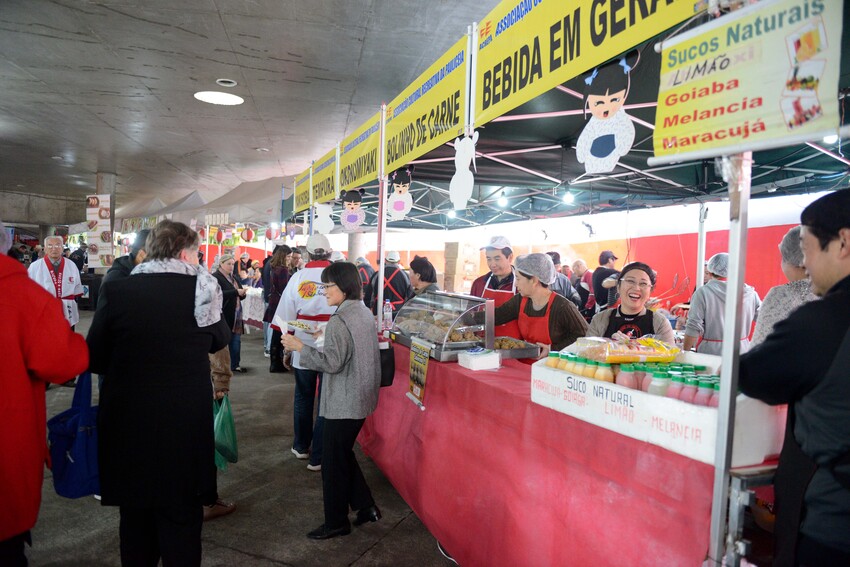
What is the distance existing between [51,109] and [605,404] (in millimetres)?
10205

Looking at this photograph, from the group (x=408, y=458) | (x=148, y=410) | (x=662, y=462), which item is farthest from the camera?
(x=408, y=458)

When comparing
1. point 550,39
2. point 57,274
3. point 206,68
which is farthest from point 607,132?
point 57,274

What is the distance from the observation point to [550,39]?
2211mm

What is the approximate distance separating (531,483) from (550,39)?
1.88 metres

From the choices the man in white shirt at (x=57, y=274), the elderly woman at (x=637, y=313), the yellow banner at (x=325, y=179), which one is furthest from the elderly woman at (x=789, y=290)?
the man in white shirt at (x=57, y=274)

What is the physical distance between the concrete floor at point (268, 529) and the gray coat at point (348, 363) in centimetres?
81

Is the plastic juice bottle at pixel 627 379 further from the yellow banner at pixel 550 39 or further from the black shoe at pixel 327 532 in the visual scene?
the black shoe at pixel 327 532

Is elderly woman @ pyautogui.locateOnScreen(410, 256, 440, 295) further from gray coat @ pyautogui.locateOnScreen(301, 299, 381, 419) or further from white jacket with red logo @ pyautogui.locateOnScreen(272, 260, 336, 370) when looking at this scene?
gray coat @ pyautogui.locateOnScreen(301, 299, 381, 419)

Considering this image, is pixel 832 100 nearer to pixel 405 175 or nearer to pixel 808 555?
pixel 808 555

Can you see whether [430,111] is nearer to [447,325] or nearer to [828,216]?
[447,325]

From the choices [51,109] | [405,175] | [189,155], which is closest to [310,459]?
[405,175]

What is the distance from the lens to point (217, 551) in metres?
3.05

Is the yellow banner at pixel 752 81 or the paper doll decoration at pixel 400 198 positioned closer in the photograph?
the yellow banner at pixel 752 81

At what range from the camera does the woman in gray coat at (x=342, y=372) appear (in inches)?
117
